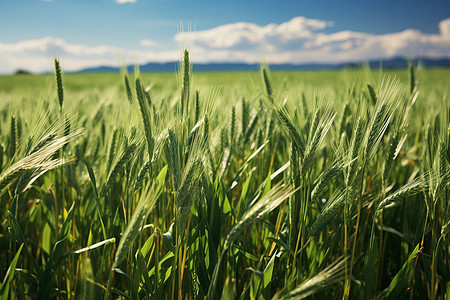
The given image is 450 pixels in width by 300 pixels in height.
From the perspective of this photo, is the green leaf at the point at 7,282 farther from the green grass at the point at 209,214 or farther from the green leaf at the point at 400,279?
the green leaf at the point at 400,279

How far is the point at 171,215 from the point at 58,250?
0.40 meters

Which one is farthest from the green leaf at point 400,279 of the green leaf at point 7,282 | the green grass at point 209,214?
the green leaf at point 7,282

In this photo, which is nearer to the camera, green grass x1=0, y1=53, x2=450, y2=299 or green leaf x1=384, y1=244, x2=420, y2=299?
green grass x1=0, y1=53, x2=450, y2=299

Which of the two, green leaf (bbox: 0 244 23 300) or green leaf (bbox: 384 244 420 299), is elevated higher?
green leaf (bbox: 0 244 23 300)

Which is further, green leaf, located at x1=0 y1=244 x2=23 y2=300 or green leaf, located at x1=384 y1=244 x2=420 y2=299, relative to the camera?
green leaf, located at x1=384 y1=244 x2=420 y2=299

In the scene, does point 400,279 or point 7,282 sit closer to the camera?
point 7,282

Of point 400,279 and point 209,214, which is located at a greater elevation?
point 209,214

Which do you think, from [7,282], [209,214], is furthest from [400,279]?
[7,282]

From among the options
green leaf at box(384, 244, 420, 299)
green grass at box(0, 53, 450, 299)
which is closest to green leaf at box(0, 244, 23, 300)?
green grass at box(0, 53, 450, 299)

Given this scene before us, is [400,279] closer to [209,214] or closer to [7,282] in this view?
[209,214]

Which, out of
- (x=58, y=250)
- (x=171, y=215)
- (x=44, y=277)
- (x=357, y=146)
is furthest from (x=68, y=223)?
(x=357, y=146)

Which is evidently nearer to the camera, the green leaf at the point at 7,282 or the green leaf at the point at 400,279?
the green leaf at the point at 7,282

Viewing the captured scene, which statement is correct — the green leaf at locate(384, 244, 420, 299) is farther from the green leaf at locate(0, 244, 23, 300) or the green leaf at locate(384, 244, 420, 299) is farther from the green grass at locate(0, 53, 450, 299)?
the green leaf at locate(0, 244, 23, 300)

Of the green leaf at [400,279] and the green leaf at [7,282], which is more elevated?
the green leaf at [7,282]
